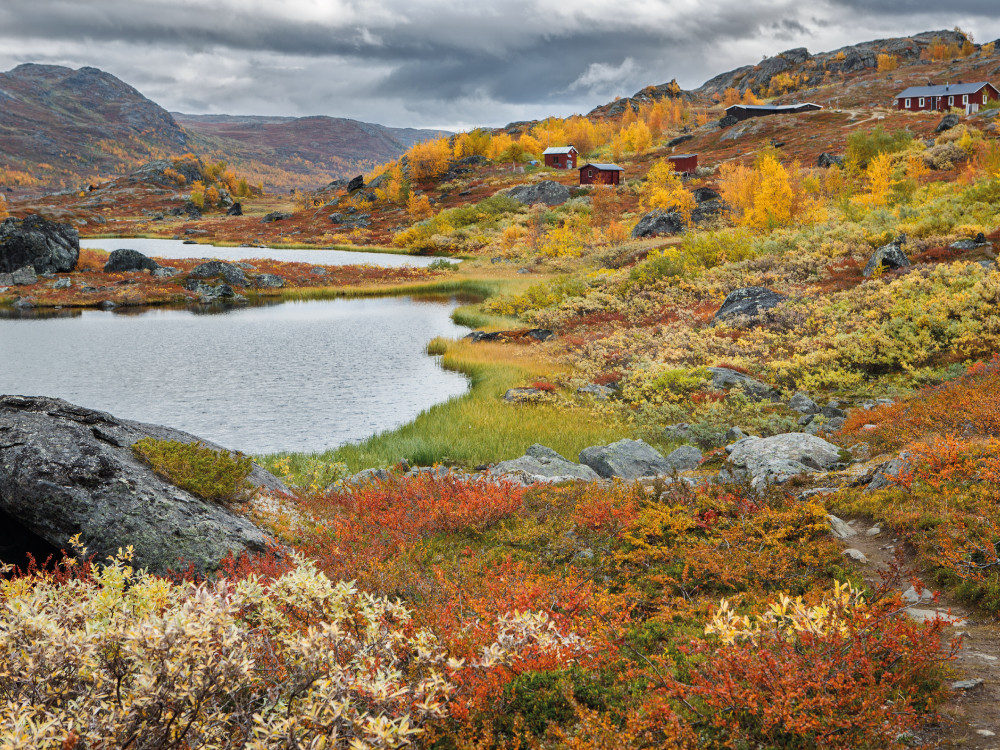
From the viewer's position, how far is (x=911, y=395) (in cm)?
1631

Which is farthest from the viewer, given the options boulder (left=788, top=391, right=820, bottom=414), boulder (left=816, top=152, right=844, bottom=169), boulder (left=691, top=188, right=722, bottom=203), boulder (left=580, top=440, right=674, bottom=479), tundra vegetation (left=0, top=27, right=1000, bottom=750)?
boulder (left=816, top=152, right=844, bottom=169)

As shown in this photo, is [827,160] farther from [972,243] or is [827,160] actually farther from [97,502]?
[97,502]

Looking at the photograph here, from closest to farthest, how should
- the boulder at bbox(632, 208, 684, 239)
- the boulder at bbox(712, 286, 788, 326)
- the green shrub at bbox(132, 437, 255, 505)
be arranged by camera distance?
the green shrub at bbox(132, 437, 255, 505) → the boulder at bbox(712, 286, 788, 326) → the boulder at bbox(632, 208, 684, 239)

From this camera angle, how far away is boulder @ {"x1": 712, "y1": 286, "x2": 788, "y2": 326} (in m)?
27.7

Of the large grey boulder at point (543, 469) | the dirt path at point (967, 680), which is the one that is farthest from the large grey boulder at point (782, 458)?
the dirt path at point (967, 680)

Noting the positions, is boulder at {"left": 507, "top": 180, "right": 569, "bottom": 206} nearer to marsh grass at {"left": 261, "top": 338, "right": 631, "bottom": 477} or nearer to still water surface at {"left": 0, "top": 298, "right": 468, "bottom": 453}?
still water surface at {"left": 0, "top": 298, "right": 468, "bottom": 453}

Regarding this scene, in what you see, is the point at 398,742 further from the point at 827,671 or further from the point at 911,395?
the point at 911,395

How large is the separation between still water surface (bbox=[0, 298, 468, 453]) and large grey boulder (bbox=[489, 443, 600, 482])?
723 centimetres

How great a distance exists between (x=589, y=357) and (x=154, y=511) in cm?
2181

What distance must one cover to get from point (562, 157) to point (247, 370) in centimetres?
12477

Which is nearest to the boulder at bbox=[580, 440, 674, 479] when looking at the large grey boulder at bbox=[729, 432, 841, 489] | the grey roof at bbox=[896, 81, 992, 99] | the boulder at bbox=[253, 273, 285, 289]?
the large grey boulder at bbox=[729, 432, 841, 489]

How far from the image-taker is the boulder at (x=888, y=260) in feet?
92.4

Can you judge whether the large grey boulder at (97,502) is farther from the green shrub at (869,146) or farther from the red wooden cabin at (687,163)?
the red wooden cabin at (687,163)

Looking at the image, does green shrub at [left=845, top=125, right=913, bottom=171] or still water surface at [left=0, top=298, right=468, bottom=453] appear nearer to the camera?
still water surface at [left=0, top=298, right=468, bottom=453]
